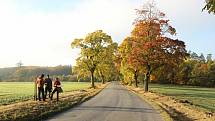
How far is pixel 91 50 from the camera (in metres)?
84.5

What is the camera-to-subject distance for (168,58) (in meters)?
59.1

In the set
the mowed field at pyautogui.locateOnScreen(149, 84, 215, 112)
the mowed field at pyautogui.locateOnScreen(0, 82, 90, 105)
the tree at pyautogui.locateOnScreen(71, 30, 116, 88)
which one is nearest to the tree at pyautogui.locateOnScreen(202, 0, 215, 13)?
the mowed field at pyautogui.locateOnScreen(149, 84, 215, 112)

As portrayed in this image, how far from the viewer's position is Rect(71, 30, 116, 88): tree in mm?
84375

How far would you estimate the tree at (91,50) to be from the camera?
84375mm

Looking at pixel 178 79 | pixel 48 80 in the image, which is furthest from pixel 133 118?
pixel 178 79

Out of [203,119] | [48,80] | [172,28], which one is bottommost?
[203,119]

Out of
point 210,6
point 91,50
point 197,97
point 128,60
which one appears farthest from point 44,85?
point 91,50

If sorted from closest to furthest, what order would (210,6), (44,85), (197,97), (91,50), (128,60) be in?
(210,6) < (44,85) < (197,97) < (128,60) < (91,50)

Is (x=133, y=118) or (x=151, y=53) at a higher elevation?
(x=151, y=53)

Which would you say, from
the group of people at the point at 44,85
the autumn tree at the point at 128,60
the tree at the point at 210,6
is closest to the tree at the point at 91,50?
the autumn tree at the point at 128,60

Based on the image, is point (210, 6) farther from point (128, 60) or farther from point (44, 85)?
point (128, 60)

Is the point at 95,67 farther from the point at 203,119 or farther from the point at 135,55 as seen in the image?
the point at 203,119

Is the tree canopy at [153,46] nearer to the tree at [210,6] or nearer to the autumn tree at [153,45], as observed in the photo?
the autumn tree at [153,45]

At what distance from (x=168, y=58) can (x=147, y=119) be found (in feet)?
125
